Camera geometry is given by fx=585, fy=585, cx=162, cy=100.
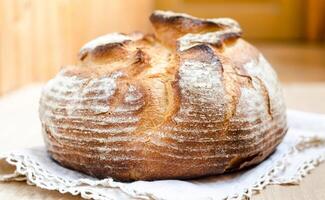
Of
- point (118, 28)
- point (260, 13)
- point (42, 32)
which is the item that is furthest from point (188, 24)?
point (260, 13)

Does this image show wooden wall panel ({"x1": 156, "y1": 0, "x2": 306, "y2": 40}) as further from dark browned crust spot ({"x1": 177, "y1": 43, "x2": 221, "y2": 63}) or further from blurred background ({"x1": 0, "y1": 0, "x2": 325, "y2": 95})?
dark browned crust spot ({"x1": 177, "y1": 43, "x2": 221, "y2": 63})

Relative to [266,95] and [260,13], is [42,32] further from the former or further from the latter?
[260,13]

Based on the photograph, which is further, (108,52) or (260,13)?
(260,13)

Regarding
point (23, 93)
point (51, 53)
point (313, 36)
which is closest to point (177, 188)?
point (23, 93)

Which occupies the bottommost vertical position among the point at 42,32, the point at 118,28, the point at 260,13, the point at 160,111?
the point at 260,13

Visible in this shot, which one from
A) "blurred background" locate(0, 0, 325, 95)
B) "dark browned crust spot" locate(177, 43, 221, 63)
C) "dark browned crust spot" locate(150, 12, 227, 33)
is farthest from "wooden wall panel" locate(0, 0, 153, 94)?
"dark browned crust spot" locate(177, 43, 221, 63)
